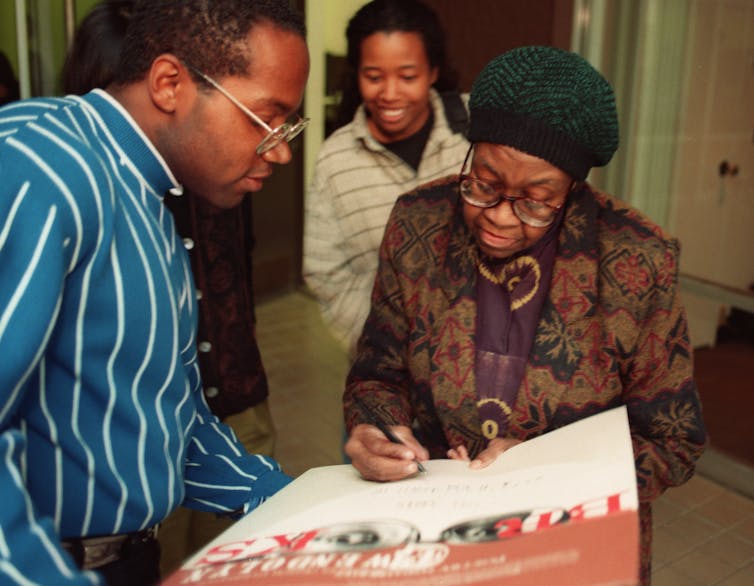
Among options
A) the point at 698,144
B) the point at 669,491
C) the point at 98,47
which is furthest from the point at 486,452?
the point at 698,144

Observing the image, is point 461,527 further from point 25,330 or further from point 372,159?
point 372,159

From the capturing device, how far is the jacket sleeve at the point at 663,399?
4.15ft

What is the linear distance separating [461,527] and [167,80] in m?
0.71

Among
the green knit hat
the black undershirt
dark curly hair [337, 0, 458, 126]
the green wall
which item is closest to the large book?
the green knit hat

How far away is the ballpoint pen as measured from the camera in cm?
121

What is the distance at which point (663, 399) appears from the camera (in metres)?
1.27

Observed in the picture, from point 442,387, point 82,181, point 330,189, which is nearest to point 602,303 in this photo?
point 442,387

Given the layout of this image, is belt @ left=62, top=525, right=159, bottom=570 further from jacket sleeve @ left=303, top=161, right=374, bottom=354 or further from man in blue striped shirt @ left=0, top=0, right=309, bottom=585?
jacket sleeve @ left=303, top=161, right=374, bottom=354

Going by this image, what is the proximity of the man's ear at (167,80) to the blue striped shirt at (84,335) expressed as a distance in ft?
0.18

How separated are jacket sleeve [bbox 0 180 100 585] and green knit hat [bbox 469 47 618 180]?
73cm

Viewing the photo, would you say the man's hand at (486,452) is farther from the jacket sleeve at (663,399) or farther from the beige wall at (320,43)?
Result: the beige wall at (320,43)

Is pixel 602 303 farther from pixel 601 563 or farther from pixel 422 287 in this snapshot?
pixel 601 563

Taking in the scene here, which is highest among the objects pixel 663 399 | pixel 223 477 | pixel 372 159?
pixel 372 159

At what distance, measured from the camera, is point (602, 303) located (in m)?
1.31
